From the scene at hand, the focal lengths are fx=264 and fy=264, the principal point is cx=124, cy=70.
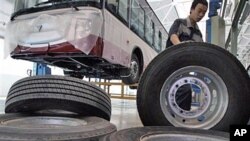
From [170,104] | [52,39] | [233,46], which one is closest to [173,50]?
[170,104]

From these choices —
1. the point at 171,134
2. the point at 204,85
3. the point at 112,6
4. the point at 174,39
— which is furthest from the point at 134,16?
the point at 171,134

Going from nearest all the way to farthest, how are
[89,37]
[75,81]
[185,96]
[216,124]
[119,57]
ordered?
[216,124] < [75,81] < [185,96] < [89,37] < [119,57]

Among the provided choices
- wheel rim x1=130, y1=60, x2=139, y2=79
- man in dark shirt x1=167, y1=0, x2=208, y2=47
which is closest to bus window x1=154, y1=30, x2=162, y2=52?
wheel rim x1=130, y1=60, x2=139, y2=79

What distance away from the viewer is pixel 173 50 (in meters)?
1.80

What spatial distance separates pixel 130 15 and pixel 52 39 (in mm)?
2076

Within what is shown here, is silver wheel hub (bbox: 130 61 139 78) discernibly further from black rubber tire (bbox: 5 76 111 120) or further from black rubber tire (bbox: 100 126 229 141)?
black rubber tire (bbox: 100 126 229 141)

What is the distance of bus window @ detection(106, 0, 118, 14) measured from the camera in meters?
4.22

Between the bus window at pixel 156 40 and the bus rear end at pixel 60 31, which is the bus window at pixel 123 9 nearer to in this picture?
the bus rear end at pixel 60 31

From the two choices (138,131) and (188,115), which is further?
(188,115)

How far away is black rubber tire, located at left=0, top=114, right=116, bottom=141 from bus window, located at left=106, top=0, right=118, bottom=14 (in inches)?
109

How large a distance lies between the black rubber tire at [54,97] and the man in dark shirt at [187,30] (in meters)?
1.03

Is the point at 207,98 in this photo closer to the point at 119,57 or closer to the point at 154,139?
the point at 154,139

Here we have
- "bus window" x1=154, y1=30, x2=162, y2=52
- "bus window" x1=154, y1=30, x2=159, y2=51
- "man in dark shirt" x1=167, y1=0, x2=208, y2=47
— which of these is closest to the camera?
"man in dark shirt" x1=167, y1=0, x2=208, y2=47

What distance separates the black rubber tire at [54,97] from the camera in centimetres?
178
